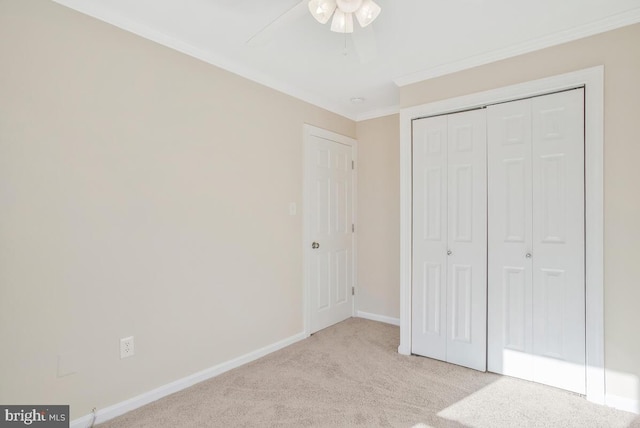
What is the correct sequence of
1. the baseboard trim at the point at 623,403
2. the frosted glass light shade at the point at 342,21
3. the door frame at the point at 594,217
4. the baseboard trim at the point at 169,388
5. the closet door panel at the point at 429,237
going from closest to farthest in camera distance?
the frosted glass light shade at the point at 342,21, the baseboard trim at the point at 169,388, the baseboard trim at the point at 623,403, the door frame at the point at 594,217, the closet door panel at the point at 429,237

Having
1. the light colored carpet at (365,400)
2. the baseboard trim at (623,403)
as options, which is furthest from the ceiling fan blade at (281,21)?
the baseboard trim at (623,403)

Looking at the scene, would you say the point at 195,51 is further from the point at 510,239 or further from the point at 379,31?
the point at 510,239

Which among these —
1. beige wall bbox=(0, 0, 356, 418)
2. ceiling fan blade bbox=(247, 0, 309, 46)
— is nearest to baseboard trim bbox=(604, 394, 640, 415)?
beige wall bbox=(0, 0, 356, 418)

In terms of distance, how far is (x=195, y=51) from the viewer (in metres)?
2.44

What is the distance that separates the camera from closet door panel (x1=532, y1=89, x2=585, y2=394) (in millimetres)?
2240

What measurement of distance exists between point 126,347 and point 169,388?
443 mm

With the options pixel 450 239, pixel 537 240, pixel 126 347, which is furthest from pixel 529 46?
pixel 126 347

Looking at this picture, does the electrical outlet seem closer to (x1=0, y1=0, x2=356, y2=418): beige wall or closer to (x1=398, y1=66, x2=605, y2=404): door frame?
(x1=0, y1=0, x2=356, y2=418): beige wall

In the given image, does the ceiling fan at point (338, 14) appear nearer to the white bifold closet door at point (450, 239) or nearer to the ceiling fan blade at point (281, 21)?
the ceiling fan blade at point (281, 21)

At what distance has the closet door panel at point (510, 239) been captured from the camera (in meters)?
2.44

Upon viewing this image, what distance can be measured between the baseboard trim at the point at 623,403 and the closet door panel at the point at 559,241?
0.14 meters

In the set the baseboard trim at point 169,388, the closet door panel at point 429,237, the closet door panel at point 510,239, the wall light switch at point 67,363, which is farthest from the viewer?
the closet door panel at point 429,237

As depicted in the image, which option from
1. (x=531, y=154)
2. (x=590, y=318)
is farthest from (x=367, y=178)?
(x=590, y=318)

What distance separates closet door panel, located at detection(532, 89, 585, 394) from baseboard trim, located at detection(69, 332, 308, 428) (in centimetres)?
214
